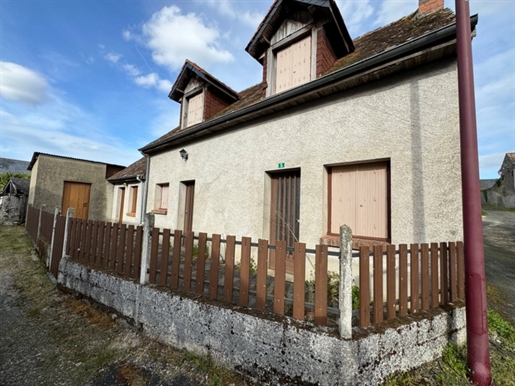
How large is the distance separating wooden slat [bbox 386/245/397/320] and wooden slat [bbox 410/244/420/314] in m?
0.29

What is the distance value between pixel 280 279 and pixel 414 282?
5.00ft

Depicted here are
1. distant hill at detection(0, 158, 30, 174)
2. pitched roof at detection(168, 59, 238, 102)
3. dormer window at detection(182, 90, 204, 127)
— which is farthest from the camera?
distant hill at detection(0, 158, 30, 174)

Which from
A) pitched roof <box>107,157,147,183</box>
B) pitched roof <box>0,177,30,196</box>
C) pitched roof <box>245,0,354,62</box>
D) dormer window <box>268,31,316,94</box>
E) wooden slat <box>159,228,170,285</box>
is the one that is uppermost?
pitched roof <box>245,0,354,62</box>

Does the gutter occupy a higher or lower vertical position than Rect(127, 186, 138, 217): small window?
higher

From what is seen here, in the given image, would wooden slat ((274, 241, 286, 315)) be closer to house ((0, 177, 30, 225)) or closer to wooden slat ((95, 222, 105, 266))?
wooden slat ((95, 222, 105, 266))

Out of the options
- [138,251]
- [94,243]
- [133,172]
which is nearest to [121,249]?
[138,251]

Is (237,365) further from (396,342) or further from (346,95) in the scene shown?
(346,95)

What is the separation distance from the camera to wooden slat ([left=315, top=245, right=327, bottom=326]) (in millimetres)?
2320

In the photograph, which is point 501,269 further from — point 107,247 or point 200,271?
point 107,247

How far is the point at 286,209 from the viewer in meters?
5.13

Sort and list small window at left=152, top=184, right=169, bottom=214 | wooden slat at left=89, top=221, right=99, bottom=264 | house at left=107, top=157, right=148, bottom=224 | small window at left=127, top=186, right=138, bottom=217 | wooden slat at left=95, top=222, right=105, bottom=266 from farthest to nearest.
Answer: small window at left=127, top=186, right=138, bottom=217 < house at left=107, top=157, right=148, bottom=224 < small window at left=152, top=184, right=169, bottom=214 < wooden slat at left=89, top=221, right=99, bottom=264 < wooden slat at left=95, top=222, right=105, bottom=266

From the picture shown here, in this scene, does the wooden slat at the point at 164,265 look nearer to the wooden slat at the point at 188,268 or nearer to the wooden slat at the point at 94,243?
the wooden slat at the point at 188,268

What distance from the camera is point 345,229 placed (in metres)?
2.22

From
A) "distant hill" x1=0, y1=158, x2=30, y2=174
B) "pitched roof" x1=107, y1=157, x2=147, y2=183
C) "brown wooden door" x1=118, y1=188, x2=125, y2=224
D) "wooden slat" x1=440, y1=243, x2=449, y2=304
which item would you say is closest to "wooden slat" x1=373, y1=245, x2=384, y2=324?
"wooden slat" x1=440, y1=243, x2=449, y2=304
